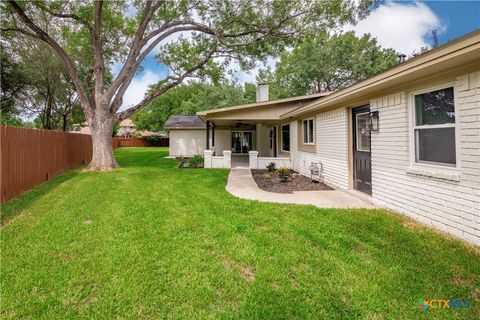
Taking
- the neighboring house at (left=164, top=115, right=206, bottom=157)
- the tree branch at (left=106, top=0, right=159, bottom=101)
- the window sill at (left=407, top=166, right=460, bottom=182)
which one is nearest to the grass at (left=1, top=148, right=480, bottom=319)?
the window sill at (left=407, top=166, right=460, bottom=182)

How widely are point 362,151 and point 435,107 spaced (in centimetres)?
233

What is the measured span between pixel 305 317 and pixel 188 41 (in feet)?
48.1

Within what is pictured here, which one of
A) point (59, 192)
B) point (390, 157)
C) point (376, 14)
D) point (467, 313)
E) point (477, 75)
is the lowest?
point (467, 313)

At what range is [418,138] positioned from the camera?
171 inches

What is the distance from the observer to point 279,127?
13.7m

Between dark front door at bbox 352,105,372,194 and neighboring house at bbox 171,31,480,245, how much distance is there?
0.08ft

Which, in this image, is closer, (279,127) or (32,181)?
(32,181)

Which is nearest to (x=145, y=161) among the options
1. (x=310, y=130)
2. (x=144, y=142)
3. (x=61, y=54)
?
(x=61, y=54)

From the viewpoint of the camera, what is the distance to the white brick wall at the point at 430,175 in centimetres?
334

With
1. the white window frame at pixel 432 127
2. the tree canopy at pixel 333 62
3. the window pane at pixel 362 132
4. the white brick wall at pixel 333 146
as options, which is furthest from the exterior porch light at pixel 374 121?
the tree canopy at pixel 333 62

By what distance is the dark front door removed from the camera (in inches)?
238

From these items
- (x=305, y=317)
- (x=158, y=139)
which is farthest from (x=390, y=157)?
(x=158, y=139)

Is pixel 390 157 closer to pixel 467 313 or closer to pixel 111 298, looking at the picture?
pixel 467 313

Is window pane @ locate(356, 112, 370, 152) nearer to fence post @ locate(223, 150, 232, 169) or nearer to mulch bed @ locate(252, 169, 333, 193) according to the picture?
mulch bed @ locate(252, 169, 333, 193)
